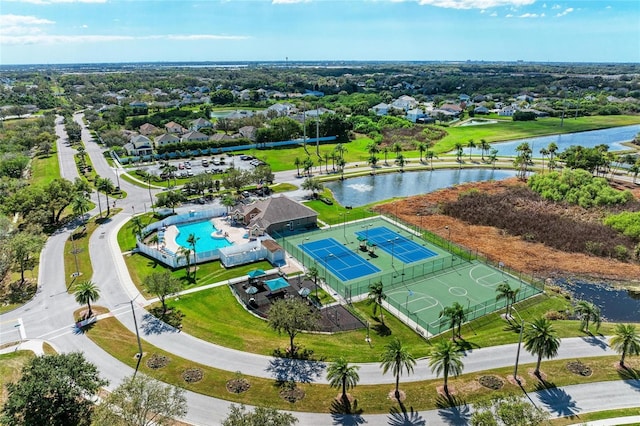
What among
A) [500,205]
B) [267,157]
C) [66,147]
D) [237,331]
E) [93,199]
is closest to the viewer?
[237,331]

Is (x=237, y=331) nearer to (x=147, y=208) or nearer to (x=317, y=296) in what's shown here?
(x=317, y=296)

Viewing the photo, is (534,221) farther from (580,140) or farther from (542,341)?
(580,140)

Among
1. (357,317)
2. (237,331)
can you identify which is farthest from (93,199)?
(357,317)

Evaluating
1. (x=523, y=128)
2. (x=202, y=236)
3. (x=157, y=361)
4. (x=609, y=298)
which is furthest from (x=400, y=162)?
(x=157, y=361)

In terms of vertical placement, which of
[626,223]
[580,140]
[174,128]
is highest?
[174,128]

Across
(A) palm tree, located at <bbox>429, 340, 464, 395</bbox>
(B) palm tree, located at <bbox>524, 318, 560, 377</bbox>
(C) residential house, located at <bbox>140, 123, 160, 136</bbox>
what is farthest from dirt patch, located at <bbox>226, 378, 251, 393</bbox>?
(C) residential house, located at <bbox>140, 123, 160, 136</bbox>

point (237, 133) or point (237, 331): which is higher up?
point (237, 133)

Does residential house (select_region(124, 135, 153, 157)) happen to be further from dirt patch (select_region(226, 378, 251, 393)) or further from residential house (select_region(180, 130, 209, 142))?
dirt patch (select_region(226, 378, 251, 393))

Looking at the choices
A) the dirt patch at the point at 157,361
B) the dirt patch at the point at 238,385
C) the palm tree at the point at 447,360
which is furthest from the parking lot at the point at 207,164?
the palm tree at the point at 447,360
